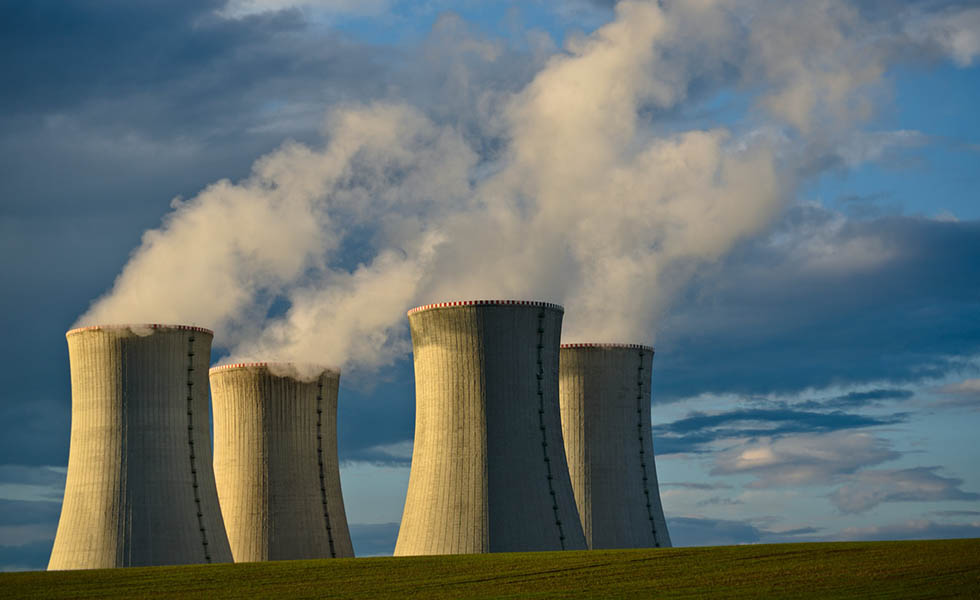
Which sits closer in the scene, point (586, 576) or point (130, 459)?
point (586, 576)

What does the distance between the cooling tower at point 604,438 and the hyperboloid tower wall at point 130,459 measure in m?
11.0

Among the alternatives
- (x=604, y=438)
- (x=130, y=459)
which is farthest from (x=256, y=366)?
(x=604, y=438)

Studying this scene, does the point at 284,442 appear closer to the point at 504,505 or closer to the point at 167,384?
the point at 167,384

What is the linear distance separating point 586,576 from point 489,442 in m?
6.44

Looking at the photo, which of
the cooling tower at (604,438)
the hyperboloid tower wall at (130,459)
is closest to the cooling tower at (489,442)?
the hyperboloid tower wall at (130,459)

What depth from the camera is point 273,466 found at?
36344 millimetres

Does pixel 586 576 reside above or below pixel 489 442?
below

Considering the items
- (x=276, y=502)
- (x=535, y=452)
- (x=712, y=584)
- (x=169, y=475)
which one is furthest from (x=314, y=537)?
(x=712, y=584)

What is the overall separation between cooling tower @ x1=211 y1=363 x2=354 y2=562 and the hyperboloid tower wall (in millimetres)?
5663

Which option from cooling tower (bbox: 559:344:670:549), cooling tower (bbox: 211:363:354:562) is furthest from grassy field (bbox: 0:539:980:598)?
cooling tower (bbox: 559:344:670:549)

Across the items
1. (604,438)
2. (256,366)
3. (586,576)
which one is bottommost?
(586,576)

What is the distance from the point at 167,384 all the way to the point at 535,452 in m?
8.36

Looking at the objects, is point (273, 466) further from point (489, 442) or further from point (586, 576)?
point (586, 576)

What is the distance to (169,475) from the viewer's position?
30.2 m
